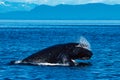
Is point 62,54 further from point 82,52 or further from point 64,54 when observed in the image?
point 82,52

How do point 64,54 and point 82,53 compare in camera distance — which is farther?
point 82,53

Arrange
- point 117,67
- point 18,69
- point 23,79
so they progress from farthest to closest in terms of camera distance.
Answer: point 117,67 → point 18,69 → point 23,79

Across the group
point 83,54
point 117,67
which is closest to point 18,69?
point 83,54

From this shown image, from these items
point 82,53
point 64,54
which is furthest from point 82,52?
point 64,54

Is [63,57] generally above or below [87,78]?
above

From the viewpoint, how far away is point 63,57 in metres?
29.6

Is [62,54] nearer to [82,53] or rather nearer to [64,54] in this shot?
[64,54]

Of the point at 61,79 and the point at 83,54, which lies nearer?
the point at 61,79

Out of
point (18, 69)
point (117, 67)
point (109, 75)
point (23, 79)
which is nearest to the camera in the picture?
point (23, 79)

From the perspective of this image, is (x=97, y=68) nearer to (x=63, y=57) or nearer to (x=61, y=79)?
(x=63, y=57)

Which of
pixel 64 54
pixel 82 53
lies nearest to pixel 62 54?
pixel 64 54

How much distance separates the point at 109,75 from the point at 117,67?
4170 mm

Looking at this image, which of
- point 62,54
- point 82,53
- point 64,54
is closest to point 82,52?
point 82,53

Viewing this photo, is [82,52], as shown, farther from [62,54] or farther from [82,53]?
[62,54]
